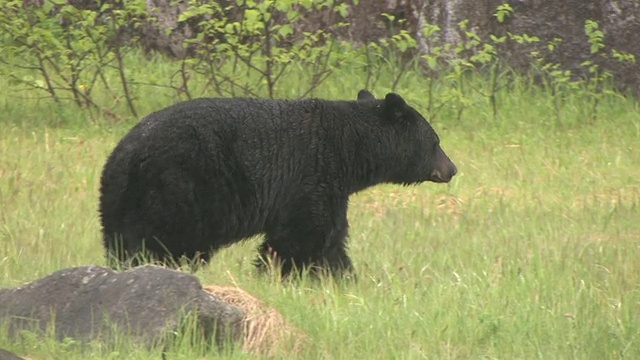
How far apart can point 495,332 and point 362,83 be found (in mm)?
7384

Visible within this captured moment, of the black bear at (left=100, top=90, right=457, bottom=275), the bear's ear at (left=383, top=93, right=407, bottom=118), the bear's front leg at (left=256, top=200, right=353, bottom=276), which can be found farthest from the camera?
the bear's ear at (left=383, top=93, right=407, bottom=118)

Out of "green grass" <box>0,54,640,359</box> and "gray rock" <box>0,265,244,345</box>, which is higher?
"gray rock" <box>0,265,244,345</box>

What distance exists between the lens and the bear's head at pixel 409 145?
841cm

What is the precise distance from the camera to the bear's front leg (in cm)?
768

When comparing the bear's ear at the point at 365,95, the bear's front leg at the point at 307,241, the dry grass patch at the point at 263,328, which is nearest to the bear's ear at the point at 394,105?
the bear's ear at the point at 365,95

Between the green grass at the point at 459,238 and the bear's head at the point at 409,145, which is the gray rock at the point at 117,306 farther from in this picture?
the bear's head at the point at 409,145

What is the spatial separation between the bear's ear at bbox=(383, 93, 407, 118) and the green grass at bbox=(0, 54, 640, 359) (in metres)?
0.82

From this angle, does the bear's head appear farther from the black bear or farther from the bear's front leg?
the bear's front leg

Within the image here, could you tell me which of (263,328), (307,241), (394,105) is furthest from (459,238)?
(263,328)

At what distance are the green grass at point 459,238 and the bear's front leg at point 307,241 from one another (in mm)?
203

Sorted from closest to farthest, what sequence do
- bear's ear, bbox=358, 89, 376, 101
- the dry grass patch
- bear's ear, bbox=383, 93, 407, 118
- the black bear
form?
the dry grass patch, the black bear, bear's ear, bbox=383, 93, 407, 118, bear's ear, bbox=358, 89, 376, 101

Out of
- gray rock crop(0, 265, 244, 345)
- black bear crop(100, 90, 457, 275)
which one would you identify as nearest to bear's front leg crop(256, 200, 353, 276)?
black bear crop(100, 90, 457, 275)

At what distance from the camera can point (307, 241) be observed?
7.69 m

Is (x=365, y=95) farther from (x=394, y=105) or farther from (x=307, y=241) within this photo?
(x=307, y=241)
